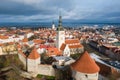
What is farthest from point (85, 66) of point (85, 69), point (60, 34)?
point (60, 34)

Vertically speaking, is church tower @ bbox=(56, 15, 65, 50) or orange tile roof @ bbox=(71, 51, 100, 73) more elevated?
church tower @ bbox=(56, 15, 65, 50)

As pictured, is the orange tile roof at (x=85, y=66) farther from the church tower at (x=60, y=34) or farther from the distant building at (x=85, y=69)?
the church tower at (x=60, y=34)

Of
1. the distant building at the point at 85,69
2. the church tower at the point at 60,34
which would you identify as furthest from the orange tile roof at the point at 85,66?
the church tower at the point at 60,34

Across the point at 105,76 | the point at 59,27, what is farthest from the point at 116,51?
the point at 105,76

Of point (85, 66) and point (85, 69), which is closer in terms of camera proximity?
point (85, 69)

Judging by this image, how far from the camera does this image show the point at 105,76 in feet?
92.2

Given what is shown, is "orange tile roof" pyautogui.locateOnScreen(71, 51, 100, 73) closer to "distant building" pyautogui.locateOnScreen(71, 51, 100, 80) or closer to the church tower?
"distant building" pyautogui.locateOnScreen(71, 51, 100, 80)

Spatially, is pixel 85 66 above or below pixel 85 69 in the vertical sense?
above

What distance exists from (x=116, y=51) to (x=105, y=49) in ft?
22.4

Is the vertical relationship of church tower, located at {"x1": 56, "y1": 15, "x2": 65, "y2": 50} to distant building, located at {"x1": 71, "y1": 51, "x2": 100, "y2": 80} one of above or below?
above

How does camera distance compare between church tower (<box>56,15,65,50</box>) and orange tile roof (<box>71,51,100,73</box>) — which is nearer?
orange tile roof (<box>71,51,100,73</box>)

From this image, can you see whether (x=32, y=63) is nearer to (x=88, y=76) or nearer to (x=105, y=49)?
(x=88, y=76)

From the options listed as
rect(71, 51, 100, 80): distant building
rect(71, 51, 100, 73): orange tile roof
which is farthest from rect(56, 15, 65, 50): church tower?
rect(71, 51, 100, 80): distant building

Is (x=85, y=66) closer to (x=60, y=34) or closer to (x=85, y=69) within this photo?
(x=85, y=69)
